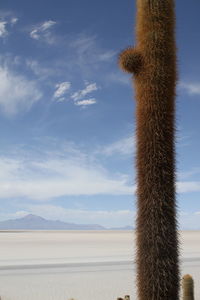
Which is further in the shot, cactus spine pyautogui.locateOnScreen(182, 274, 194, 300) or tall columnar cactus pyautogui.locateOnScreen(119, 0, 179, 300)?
cactus spine pyautogui.locateOnScreen(182, 274, 194, 300)

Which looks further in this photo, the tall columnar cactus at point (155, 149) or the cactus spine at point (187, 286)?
the cactus spine at point (187, 286)

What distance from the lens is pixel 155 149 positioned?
23.1 ft

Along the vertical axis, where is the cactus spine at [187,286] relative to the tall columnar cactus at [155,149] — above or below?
below

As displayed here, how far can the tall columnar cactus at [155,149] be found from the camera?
6.86m

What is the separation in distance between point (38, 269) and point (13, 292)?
6.03 meters

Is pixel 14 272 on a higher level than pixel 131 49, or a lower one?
lower

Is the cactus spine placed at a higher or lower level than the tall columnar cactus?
lower

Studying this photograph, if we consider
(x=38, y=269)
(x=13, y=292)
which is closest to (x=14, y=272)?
(x=38, y=269)

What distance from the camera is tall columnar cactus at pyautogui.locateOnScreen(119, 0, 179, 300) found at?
270 inches

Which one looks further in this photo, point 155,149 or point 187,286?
point 187,286

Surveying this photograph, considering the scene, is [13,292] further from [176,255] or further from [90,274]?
[176,255]

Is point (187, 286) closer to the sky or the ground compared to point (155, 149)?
closer to the ground

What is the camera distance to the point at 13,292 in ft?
43.0

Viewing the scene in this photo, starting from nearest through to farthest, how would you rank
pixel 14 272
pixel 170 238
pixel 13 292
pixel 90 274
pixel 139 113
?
1. pixel 170 238
2. pixel 139 113
3. pixel 13 292
4. pixel 90 274
5. pixel 14 272
